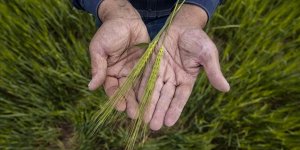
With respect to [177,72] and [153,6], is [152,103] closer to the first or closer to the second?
[177,72]

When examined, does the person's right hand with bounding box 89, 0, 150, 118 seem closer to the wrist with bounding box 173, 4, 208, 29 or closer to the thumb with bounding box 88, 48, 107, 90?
the thumb with bounding box 88, 48, 107, 90

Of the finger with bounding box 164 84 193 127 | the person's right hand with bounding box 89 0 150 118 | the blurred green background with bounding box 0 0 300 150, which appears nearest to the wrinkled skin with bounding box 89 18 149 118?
the person's right hand with bounding box 89 0 150 118

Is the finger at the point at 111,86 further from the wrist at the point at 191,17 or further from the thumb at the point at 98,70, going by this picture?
the wrist at the point at 191,17

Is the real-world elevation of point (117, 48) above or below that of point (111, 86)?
above

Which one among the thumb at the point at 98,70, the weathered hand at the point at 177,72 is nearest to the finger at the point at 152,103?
the weathered hand at the point at 177,72

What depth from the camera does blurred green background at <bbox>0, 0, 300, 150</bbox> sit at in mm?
1542

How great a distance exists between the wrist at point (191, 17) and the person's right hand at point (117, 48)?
4.7 inches

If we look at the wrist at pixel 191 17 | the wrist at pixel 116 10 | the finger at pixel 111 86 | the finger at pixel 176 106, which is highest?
the wrist at pixel 116 10

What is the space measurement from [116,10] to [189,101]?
51 cm

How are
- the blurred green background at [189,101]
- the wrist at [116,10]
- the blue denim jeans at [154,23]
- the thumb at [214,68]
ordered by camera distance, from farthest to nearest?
the blurred green background at [189,101]
the blue denim jeans at [154,23]
the wrist at [116,10]
the thumb at [214,68]

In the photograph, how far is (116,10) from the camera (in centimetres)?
129

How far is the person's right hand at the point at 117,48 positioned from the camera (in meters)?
1.16

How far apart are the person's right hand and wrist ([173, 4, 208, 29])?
118 millimetres

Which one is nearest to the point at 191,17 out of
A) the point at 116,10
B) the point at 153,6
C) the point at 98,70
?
the point at 153,6
